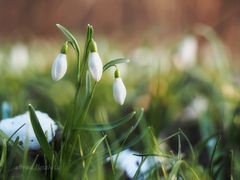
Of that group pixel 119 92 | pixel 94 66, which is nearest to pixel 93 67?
pixel 94 66

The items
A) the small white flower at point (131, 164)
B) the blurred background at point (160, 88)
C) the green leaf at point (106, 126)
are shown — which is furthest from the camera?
the blurred background at point (160, 88)

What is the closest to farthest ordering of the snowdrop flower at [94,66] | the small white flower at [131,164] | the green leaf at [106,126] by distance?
the snowdrop flower at [94,66] → the green leaf at [106,126] → the small white flower at [131,164]

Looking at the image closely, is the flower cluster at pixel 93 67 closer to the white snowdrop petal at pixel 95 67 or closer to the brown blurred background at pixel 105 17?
the white snowdrop petal at pixel 95 67

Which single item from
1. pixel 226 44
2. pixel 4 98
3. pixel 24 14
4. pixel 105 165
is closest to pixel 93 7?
pixel 24 14

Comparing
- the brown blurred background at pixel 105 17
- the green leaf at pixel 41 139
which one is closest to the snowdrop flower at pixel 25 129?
the green leaf at pixel 41 139

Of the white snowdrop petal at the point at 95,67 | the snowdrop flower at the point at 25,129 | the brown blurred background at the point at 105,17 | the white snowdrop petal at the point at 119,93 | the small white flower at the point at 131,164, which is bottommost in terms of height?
the small white flower at the point at 131,164

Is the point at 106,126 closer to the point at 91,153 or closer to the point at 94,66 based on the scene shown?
the point at 91,153

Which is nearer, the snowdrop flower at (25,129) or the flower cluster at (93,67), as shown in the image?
the flower cluster at (93,67)

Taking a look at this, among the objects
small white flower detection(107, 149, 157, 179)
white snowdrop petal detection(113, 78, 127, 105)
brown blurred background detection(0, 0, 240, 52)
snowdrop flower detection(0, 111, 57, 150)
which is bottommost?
small white flower detection(107, 149, 157, 179)

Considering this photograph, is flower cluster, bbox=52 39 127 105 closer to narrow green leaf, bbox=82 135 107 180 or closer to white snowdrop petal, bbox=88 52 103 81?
white snowdrop petal, bbox=88 52 103 81

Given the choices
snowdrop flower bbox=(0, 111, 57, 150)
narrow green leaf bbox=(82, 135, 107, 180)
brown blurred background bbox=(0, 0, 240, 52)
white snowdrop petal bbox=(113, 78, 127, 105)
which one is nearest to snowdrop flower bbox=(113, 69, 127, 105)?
white snowdrop petal bbox=(113, 78, 127, 105)
